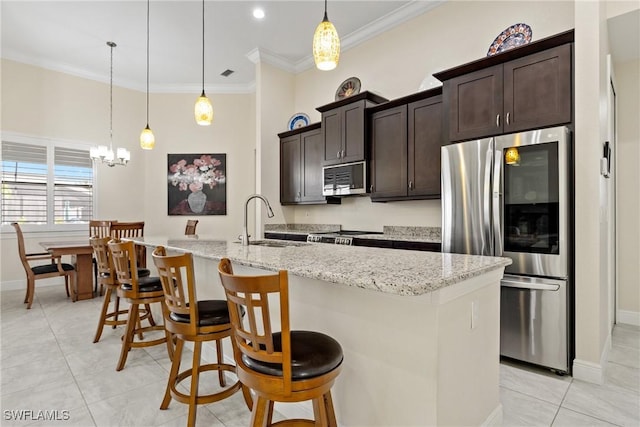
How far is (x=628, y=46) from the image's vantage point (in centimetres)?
312

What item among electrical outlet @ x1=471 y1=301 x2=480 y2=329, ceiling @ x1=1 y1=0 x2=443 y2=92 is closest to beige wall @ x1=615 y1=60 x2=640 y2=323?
ceiling @ x1=1 y1=0 x2=443 y2=92

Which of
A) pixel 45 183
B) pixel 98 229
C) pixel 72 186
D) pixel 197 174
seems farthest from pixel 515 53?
pixel 45 183

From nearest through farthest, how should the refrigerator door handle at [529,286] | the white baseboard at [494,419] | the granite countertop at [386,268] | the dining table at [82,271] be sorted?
the granite countertop at [386,268] < the white baseboard at [494,419] < the refrigerator door handle at [529,286] < the dining table at [82,271]

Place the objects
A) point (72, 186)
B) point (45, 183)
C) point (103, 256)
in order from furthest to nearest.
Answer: point (72, 186) < point (45, 183) < point (103, 256)

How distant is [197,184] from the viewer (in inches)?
248

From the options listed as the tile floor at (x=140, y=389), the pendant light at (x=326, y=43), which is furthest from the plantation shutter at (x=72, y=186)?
the pendant light at (x=326, y=43)

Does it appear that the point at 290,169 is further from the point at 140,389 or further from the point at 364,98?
the point at 140,389

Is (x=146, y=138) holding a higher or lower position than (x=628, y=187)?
higher

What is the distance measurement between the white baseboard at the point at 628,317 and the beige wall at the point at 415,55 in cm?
218

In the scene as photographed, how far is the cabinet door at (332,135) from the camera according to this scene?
13.8 ft

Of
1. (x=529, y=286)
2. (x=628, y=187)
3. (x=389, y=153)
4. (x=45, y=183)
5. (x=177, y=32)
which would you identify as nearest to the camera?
(x=529, y=286)

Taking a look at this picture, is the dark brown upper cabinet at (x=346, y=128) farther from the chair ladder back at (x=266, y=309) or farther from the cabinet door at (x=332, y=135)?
the chair ladder back at (x=266, y=309)

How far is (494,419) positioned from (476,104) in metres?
2.32

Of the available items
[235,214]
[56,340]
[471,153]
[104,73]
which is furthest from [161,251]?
[104,73]
